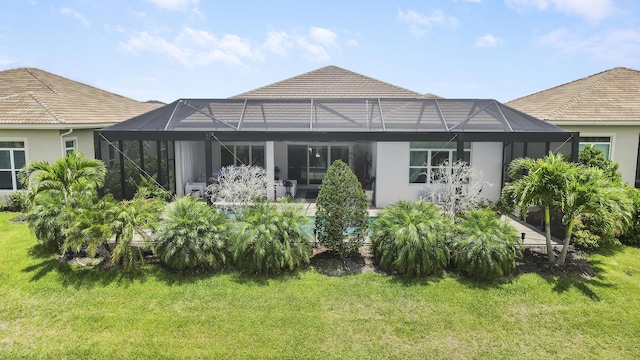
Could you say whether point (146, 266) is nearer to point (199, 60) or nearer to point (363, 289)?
point (363, 289)

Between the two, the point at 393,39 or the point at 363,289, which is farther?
the point at 393,39

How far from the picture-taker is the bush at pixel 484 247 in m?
8.91

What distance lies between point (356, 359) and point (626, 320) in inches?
213

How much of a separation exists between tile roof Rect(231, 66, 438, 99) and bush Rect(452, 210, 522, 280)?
15757 millimetres

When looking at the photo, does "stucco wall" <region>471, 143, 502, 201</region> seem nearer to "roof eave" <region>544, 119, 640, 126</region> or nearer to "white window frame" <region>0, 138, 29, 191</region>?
"roof eave" <region>544, 119, 640, 126</region>

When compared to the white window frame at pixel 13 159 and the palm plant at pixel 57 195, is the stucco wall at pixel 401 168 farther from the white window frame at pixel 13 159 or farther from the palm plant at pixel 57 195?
the white window frame at pixel 13 159

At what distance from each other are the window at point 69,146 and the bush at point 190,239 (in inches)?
346

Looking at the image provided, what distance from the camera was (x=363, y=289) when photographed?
340 inches

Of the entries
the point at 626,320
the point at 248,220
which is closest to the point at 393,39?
the point at 248,220

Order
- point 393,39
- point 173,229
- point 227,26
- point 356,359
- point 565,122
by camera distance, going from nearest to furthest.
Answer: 1. point 356,359
2. point 173,229
3. point 565,122
4. point 227,26
5. point 393,39

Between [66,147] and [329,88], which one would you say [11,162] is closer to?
[66,147]

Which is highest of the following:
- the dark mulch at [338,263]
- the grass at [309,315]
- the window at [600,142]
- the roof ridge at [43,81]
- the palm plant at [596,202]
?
the roof ridge at [43,81]

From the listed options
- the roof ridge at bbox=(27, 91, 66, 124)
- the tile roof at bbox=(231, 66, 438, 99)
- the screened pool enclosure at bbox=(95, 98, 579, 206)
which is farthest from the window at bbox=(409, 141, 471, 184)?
the roof ridge at bbox=(27, 91, 66, 124)

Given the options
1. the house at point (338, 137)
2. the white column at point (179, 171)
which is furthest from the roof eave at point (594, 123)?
the white column at point (179, 171)
